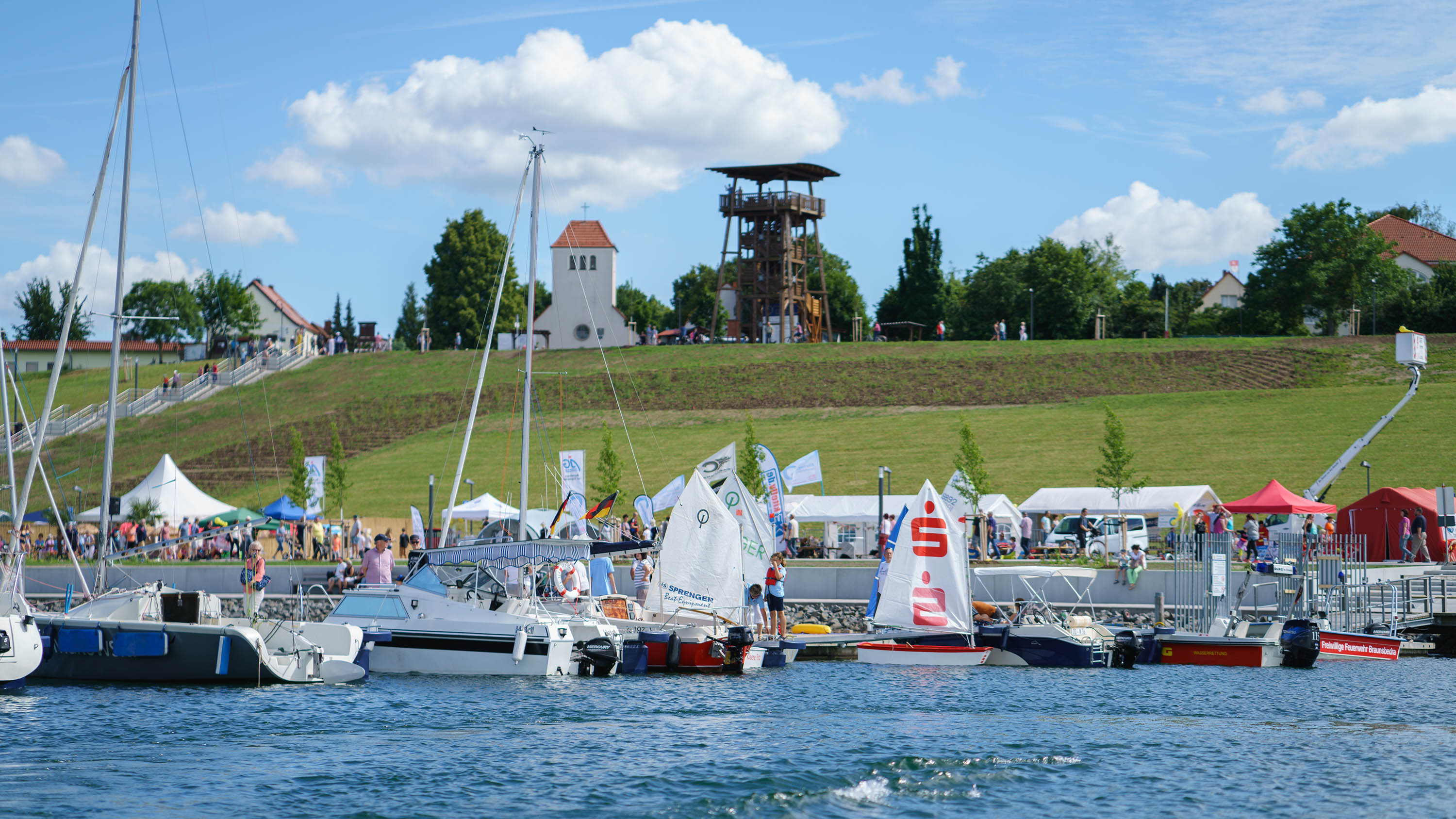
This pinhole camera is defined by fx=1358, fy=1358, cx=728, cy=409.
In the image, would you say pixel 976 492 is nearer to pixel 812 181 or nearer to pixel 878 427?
pixel 878 427

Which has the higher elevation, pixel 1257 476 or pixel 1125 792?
pixel 1257 476

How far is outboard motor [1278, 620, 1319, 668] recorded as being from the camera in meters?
28.8

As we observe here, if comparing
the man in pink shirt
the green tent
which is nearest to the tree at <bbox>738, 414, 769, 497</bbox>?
the green tent

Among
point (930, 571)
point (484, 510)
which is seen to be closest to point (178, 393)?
point (484, 510)

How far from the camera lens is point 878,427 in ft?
217

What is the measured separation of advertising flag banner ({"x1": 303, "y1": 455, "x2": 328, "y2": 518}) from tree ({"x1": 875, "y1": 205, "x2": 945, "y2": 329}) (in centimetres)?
7076

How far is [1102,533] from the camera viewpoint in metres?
42.7

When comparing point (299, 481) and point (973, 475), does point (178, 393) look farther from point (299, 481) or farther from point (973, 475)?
point (973, 475)

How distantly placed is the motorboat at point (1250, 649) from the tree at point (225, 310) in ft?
333

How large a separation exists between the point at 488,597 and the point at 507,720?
5.94 m

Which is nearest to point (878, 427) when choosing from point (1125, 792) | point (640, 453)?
point (640, 453)

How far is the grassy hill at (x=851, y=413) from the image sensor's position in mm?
56875

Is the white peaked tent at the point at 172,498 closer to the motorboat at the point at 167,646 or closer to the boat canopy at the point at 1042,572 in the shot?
the motorboat at the point at 167,646

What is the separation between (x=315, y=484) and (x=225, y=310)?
7710 cm
